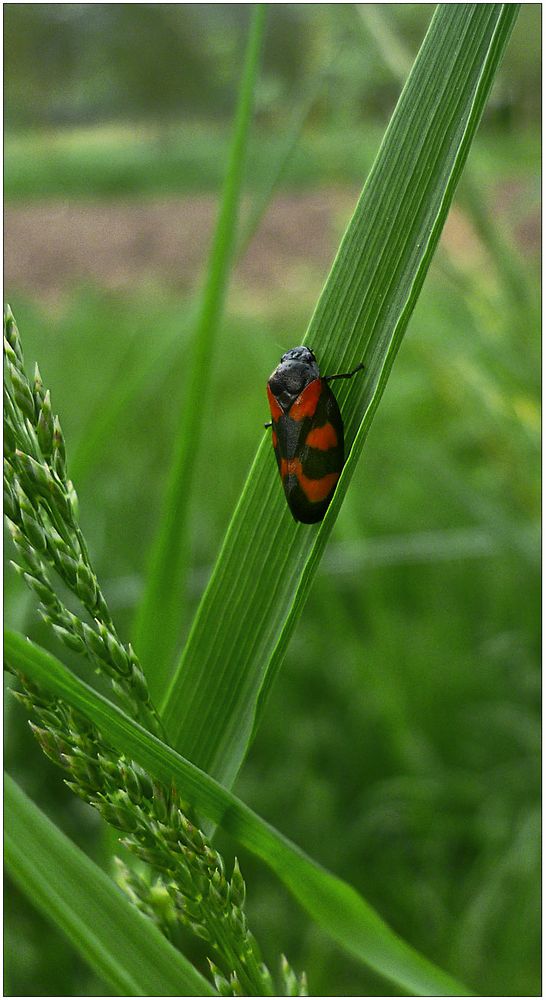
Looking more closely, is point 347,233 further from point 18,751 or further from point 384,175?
point 18,751

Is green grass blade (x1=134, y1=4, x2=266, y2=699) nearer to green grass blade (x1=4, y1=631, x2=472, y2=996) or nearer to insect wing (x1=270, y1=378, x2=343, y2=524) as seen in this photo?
insect wing (x1=270, y1=378, x2=343, y2=524)

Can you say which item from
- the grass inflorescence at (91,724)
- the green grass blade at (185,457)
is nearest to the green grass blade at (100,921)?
the grass inflorescence at (91,724)

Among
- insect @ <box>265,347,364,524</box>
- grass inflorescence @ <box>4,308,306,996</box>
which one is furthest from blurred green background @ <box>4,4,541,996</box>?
grass inflorescence @ <box>4,308,306,996</box>

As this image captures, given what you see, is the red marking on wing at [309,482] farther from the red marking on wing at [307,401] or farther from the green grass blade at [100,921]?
the green grass blade at [100,921]

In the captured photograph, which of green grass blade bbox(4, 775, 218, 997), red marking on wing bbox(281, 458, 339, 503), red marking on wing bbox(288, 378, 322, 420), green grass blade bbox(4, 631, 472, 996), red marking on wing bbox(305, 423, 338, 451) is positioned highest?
red marking on wing bbox(288, 378, 322, 420)

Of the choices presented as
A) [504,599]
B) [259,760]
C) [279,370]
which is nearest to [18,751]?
[259,760]

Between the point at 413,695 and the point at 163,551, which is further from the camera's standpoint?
the point at 413,695
